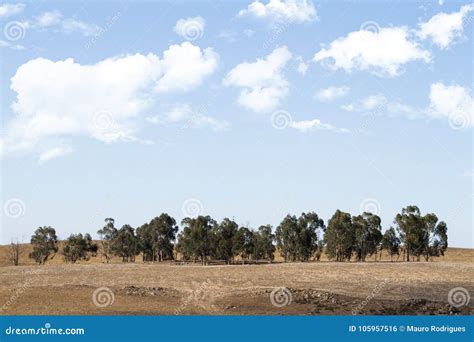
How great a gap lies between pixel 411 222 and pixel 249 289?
82.6 metres

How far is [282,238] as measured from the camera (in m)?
132

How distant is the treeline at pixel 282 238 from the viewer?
121 m

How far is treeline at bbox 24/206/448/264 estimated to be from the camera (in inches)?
4781

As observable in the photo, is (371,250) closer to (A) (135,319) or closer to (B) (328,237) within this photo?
(B) (328,237)
